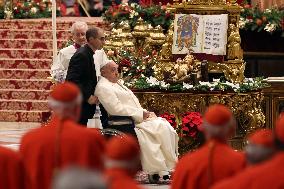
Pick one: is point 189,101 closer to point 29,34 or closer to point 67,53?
point 67,53

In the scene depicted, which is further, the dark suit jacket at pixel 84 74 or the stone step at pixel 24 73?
the stone step at pixel 24 73

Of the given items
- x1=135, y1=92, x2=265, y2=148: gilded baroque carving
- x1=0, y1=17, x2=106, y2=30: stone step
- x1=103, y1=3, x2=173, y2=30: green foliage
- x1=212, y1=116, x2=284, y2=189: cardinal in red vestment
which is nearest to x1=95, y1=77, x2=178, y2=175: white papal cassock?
x1=135, y1=92, x2=265, y2=148: gilded baroque carving

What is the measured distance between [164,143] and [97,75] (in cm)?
126

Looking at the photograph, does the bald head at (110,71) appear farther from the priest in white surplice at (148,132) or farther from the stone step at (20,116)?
the stone step at (20,116)

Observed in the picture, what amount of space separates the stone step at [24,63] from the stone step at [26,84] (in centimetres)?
51

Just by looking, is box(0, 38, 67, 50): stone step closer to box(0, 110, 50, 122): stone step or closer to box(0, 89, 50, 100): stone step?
box(0, 89, 50, 100): stone step

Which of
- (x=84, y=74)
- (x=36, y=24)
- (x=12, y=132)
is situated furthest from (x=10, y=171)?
(x=36, y=24)

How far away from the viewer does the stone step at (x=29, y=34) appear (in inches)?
971

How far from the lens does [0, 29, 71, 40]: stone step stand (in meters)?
24.7

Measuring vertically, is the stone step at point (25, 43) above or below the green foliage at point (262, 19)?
below

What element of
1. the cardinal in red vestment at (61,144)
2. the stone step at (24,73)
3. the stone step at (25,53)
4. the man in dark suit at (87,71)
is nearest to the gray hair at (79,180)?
the cardinal in red vestment at (61,144)

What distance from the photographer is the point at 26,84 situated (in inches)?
925

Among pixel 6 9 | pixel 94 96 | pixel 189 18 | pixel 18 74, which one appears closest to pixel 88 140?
pixel 94 96

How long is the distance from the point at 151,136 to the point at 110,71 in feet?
3.38
